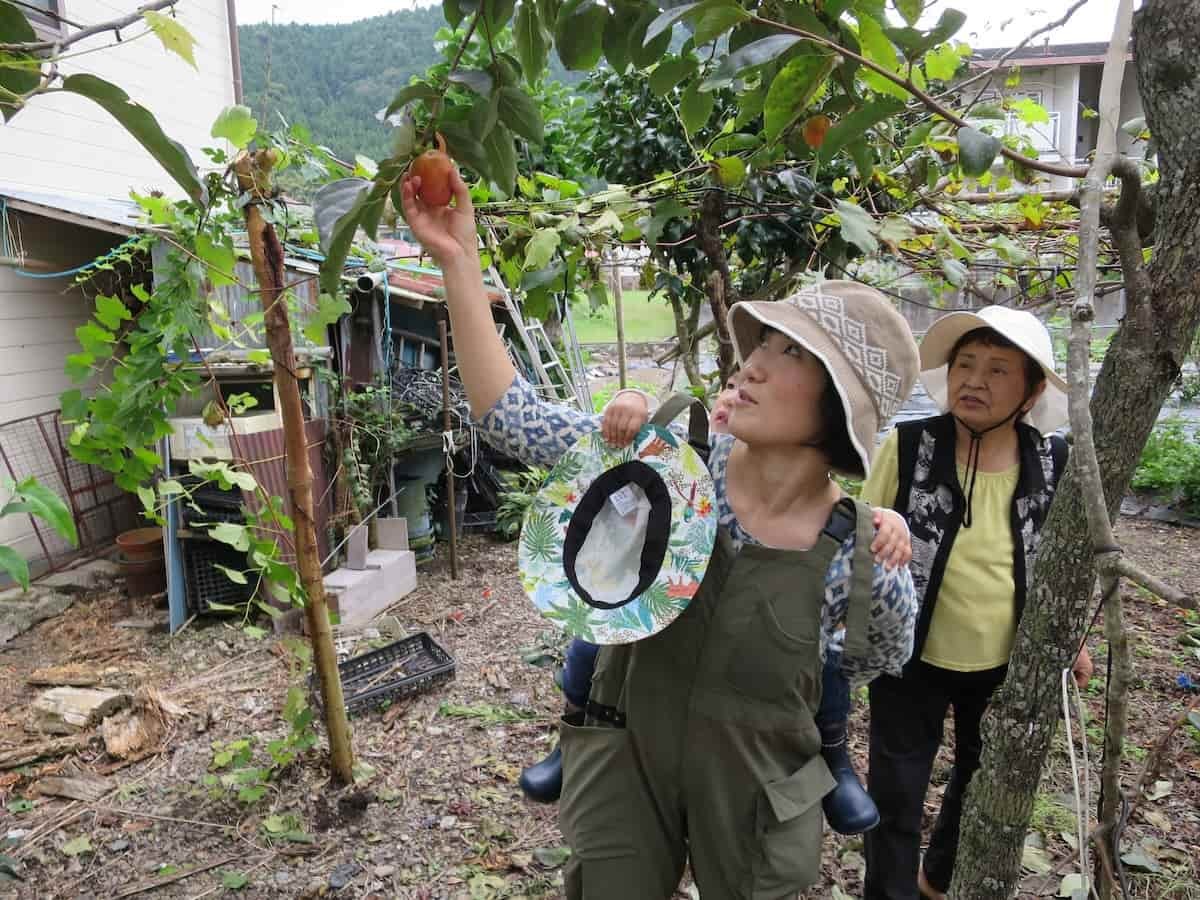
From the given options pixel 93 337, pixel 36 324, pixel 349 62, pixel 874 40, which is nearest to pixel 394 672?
pixel 93 337

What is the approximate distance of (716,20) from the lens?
90 centimetres

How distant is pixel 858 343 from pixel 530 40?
651 mm

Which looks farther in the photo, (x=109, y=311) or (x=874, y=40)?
(x=109, y=311)

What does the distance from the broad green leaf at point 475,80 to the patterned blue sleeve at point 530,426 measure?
16.2 inches

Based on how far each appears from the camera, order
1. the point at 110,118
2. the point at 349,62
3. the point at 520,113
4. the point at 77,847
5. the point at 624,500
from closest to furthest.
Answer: the point at 520,113 → the point at 624,500 → the point at 77,847 → the point at 110,118 → the point at 349,62

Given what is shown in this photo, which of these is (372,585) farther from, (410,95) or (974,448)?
(410,95)

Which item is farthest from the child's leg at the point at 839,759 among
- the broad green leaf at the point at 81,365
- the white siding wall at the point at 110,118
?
the white siding wall at the point at 110,118

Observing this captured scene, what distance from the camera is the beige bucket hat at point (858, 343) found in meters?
1.10

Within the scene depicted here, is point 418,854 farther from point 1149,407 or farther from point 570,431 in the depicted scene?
point 1149,407

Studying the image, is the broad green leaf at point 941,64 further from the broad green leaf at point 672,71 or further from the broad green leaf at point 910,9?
the broad green leaf at point 672,71

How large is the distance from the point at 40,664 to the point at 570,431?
4196 mm

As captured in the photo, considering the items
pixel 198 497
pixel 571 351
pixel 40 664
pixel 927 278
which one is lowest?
pixel 40 664

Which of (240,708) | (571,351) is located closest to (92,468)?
(240,708)

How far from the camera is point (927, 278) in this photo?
12.7ft
